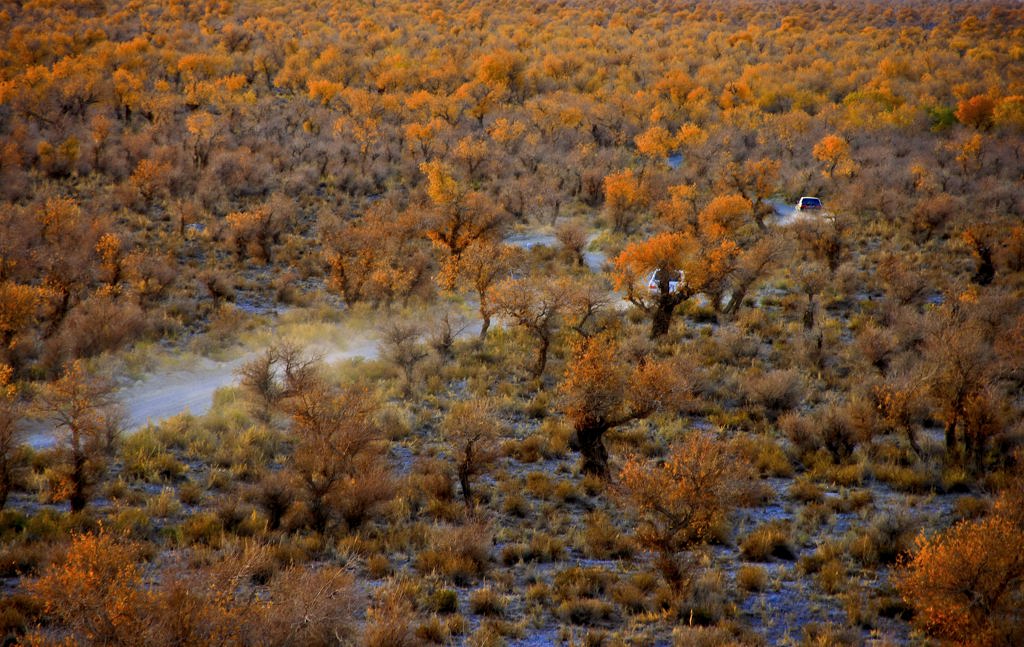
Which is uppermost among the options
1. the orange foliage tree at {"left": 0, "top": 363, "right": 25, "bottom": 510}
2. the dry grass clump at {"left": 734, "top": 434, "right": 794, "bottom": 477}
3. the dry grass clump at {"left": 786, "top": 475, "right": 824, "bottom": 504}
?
the orange foliage tree at {"left": 0, "top": 363, "right": 25, "bottom": 510}

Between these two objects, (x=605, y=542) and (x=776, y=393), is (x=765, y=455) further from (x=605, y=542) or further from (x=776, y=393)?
(x=605, y=542)

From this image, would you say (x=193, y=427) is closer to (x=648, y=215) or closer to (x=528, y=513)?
(x=528, y=513)

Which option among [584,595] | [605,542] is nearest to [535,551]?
[605,542]

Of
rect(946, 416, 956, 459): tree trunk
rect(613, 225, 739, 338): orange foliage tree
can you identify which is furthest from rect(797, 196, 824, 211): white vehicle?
rect(946, 416, 956, 459): tree trunk

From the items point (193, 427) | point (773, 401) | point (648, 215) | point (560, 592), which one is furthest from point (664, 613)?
point (648, 215)

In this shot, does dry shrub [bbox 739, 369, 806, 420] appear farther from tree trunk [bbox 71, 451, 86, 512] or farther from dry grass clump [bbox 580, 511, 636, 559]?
tree trunk [bbox 71, 451, 86, 512]
